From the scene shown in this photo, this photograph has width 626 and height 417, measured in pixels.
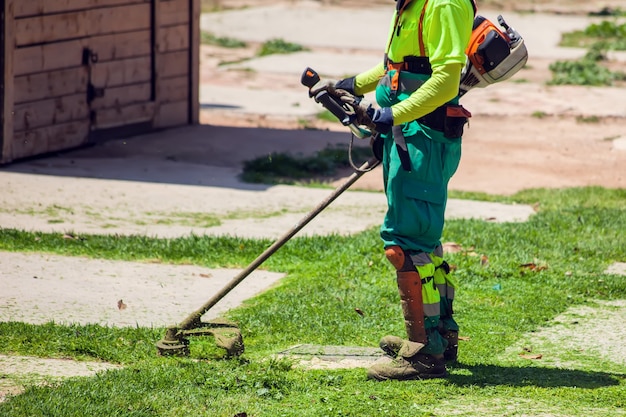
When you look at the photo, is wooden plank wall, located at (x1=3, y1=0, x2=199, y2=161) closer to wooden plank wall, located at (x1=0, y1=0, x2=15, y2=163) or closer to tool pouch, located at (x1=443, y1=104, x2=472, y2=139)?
wooden plank wall, located at (x1=0, y1=0, x2=15, y2=163)

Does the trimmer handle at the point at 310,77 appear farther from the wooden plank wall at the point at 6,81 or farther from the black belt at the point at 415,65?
the wooden plank wall at the point at 6,81

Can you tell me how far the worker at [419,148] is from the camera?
4.63 m

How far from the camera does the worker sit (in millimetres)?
4629

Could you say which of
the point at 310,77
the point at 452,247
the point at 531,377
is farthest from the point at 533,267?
the point at 310,77

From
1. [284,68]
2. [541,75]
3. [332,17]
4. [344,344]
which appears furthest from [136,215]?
[332,17]

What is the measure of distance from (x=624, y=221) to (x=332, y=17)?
57.5ft

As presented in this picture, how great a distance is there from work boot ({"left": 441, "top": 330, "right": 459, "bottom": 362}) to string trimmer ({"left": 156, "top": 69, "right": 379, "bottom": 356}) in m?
0.83

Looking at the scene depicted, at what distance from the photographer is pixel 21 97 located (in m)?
9.93

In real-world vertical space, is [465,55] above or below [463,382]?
above

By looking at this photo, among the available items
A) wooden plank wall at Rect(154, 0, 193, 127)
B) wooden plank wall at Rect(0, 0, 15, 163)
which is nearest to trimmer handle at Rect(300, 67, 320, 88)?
wooden plank wall at Rect(0, 0, 15, 163)

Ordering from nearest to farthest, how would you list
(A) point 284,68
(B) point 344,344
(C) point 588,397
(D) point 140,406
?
(D) point 140,406 → (C) point 588,397 → (B) point 344,344 → (A) point 284,68

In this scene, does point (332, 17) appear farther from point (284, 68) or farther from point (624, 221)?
point (624, 221)

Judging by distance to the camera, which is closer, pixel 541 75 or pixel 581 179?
pixel 581 179

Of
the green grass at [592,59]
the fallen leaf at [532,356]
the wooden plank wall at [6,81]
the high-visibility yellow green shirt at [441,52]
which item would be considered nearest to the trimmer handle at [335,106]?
the high-visibility yellow green shirt at [441,52]
